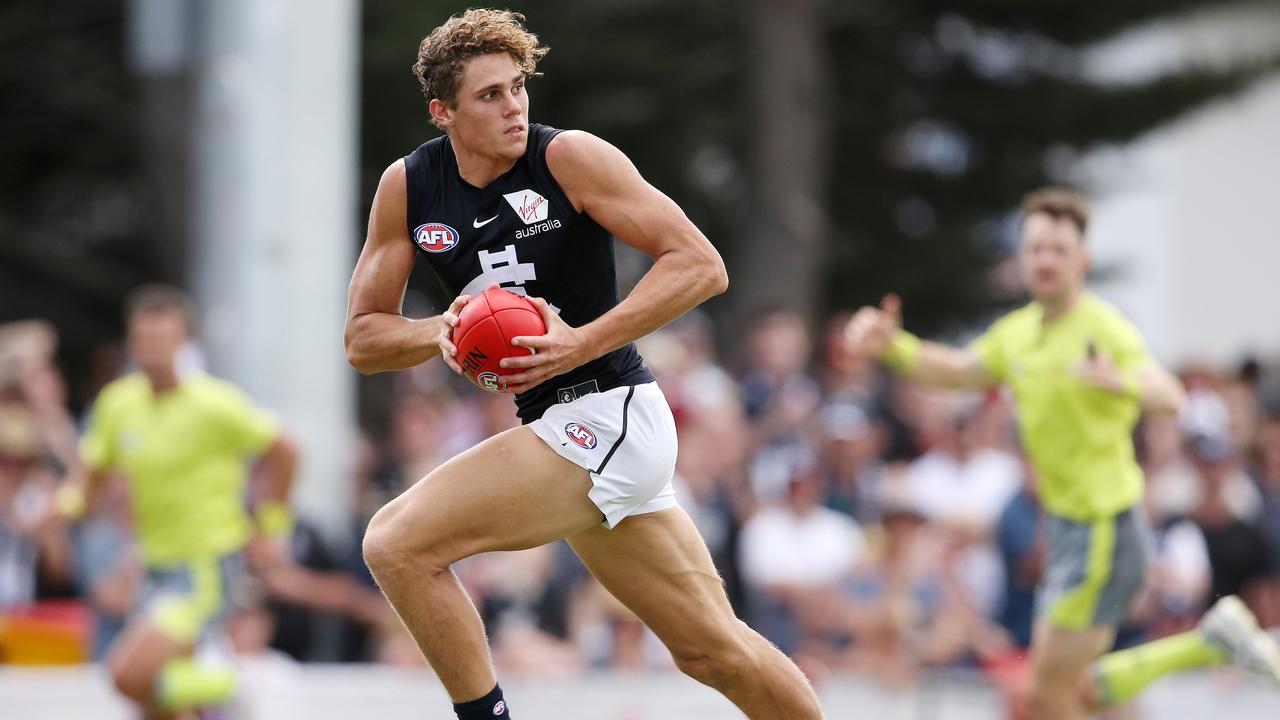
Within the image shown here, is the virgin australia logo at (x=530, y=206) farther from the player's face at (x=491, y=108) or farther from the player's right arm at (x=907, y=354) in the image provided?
the player's right arm at (x=907, y=354)

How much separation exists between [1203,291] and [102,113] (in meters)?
16.4

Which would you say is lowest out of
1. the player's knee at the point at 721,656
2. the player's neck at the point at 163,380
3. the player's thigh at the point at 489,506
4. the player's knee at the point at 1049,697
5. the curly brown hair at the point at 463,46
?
the player's knee at the point at 1049,697

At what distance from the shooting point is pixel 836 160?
2205cm

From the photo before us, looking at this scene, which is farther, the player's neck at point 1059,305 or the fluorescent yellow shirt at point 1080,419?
the player's neck at point 1059,305

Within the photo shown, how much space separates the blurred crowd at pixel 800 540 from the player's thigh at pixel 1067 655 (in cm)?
210

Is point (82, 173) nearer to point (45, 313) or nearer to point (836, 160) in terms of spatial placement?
point (45, 313)

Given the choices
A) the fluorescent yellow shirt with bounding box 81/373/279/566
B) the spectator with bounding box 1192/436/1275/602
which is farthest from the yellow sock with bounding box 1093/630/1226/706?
the fluorescent yellow shirt with bounding box 81/373/279/566

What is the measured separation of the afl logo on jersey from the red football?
0.37 m

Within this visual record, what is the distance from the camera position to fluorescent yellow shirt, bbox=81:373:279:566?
429 inches

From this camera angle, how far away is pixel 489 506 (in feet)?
19.9

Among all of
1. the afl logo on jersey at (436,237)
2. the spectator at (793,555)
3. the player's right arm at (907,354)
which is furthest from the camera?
the spectator at (793,555)

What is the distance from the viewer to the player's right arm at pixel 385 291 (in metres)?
6.31

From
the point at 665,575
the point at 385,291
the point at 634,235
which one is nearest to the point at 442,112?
the point at 385,291

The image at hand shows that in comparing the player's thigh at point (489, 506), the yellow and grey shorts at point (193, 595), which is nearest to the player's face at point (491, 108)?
the player's thigh at point (489, 506)
